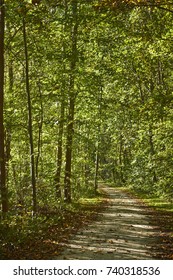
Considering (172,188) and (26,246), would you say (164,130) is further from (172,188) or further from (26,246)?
(26,246)

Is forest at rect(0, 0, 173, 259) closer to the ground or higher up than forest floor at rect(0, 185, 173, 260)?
higher up

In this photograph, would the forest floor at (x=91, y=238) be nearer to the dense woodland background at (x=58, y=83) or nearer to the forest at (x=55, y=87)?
the forest at (x=55, y=87)

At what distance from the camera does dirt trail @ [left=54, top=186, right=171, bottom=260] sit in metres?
9.29

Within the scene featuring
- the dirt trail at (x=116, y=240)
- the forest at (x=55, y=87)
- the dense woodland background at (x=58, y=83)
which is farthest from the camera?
the dense woodland background at (x=58, y=83)

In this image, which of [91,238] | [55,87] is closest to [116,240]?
[91,238]

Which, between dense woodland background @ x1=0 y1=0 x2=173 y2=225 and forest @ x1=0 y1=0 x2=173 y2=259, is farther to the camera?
dense woodland background @ x1=0 y1=0 x2=173 y2=225

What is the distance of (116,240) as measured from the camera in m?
11.2

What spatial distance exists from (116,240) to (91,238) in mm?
863

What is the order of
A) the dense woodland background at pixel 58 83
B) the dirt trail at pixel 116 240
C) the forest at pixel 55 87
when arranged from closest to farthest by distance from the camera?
the dirt trail at pixel 116 240 → the forest at pixel 55 87 → the dense woodland background at pixel 58 83

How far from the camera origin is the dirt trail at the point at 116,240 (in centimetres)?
929

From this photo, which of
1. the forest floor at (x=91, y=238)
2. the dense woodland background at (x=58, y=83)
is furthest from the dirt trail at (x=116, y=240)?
the dense woodland background at (x=58, y=83)

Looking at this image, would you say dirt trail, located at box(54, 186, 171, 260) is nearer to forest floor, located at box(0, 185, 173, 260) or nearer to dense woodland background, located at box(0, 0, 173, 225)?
forest floor, located at box(0, 185, 173, 260)

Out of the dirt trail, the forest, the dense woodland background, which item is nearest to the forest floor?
the dirt trail
